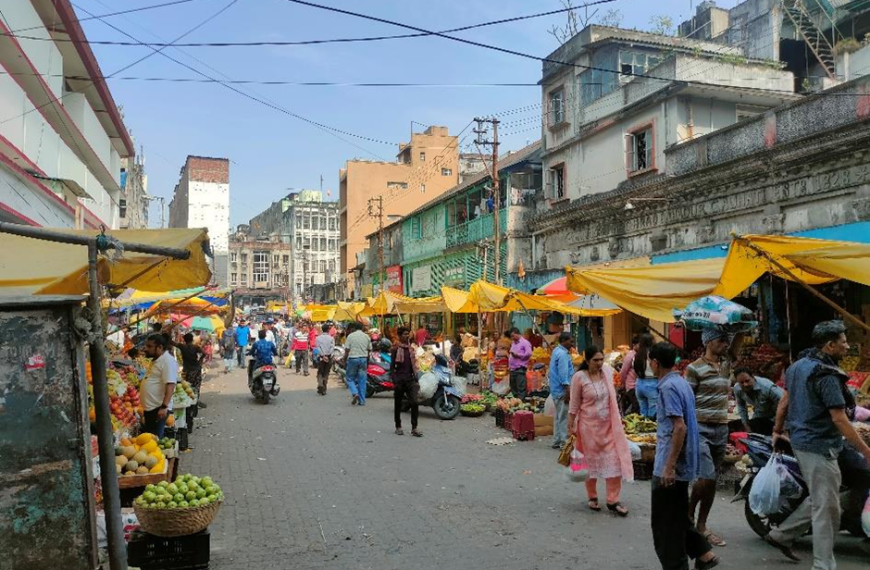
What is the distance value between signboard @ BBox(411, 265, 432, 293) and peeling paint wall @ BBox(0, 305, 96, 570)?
106 ft

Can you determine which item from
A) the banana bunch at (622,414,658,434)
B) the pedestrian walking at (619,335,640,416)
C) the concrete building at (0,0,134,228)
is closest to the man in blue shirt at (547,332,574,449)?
the pedestrian walking at (619,335,640,416)

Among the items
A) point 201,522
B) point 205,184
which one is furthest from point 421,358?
point 205,184

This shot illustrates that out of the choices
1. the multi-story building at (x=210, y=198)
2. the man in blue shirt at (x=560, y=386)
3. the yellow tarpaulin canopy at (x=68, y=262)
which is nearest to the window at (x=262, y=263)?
the multi-story building at (x=210, y=198)

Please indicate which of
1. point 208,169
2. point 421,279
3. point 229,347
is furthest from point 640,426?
point 208,169

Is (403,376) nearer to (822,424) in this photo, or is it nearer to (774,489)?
(774,489)

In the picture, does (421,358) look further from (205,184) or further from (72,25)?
(205,184)

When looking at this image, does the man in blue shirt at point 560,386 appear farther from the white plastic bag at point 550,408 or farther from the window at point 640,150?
the window at point 640,150

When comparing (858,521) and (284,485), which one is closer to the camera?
(858,521)

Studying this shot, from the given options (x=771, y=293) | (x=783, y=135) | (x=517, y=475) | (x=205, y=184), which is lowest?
(x=517, y=475)

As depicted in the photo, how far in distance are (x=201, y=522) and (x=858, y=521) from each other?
5357mm

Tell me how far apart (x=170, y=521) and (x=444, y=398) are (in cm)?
885

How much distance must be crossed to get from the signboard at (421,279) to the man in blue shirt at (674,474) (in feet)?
102

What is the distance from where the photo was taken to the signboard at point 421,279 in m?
36.4

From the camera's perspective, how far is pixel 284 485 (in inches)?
313
